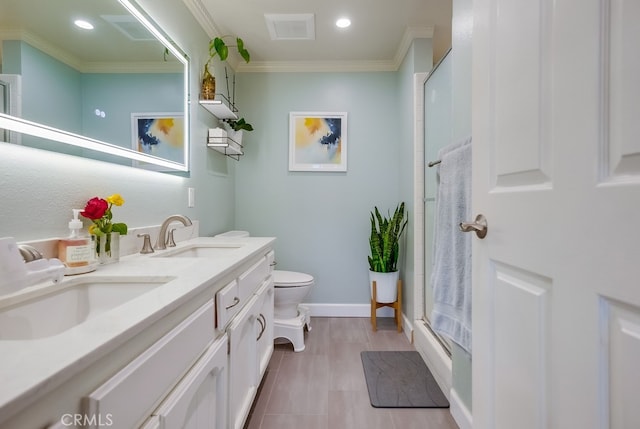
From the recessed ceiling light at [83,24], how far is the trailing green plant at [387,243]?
2.14 m

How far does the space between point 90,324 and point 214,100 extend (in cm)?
183

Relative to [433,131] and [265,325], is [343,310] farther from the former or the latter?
[433,131]

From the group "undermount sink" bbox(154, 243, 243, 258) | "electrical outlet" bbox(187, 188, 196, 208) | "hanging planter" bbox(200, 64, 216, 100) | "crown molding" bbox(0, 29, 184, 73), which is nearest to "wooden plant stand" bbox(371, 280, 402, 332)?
"undermount sink" bbox(154, 243, 243, 258)

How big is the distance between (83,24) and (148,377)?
1.28m

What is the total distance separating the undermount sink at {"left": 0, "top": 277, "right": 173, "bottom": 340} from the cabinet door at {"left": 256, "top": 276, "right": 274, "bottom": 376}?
0.68 m

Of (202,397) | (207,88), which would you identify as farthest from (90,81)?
(202,397)

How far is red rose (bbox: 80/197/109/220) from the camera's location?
102 cm

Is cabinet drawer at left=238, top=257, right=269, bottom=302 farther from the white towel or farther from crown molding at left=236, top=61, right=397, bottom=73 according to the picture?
crown molding at left=236, top=61, right=397, bottom=73

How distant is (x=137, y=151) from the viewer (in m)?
1.38

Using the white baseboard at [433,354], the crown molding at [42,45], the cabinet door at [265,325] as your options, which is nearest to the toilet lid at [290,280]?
the cabinet door at [265,325]

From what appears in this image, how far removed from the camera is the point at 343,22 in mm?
2178

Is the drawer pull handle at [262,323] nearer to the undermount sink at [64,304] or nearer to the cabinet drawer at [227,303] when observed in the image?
the cabinet drawer at [227,303]

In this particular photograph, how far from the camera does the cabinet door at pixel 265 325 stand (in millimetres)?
1543

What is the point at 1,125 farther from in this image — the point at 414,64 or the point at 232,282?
the point at 414,64
